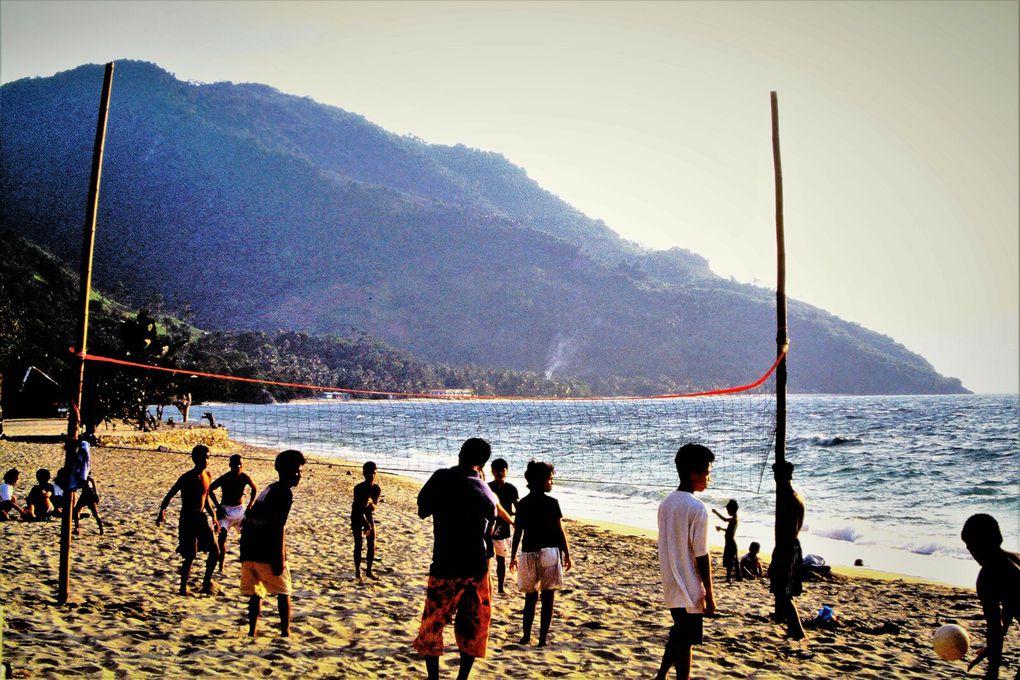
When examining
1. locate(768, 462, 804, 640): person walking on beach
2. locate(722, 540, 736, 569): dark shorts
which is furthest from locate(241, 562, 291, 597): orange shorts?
locate(722, 540, 736, 569): dark shorts

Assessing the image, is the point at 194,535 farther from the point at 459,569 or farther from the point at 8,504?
the point at 8,504

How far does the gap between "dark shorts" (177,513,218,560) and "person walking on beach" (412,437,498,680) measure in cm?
332

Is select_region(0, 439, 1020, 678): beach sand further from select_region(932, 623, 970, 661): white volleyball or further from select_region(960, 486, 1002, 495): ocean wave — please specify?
select_region(960, 486, 1002, 495): ocean wave

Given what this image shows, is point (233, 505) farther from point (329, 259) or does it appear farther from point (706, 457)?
point (329, 259)

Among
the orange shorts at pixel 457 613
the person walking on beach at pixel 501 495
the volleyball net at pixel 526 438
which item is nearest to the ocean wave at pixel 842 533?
the volleyball net at pixel 526 438

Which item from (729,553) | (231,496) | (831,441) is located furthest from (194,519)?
(831,441)

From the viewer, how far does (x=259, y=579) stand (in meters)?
5.57

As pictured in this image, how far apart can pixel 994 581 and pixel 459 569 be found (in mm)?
3021

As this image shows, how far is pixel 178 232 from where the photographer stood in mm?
172125

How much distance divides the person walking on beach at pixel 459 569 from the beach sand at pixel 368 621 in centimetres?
100

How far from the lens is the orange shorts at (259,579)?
553 centimetres

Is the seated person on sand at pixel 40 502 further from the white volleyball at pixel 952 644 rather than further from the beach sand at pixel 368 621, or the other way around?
the white volleyball at pixel 952 644

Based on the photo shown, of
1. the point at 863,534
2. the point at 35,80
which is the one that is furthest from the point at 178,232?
the point at 863,534

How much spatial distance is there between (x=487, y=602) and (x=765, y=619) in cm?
442
